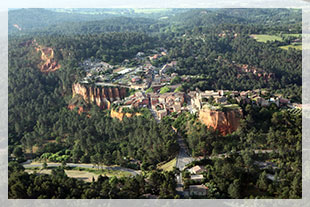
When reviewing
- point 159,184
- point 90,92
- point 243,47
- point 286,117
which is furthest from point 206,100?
point 243,47

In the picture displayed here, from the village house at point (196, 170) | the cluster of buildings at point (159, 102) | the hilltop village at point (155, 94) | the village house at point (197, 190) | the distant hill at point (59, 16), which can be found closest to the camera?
the village house at point (197, 190)

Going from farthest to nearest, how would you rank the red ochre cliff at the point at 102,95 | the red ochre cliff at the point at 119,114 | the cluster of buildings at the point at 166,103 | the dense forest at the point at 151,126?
the red ochre cliff at the point at 102,95 → the red ochre cliff at the point at 119,114 → the cluster of buildings at the point at 166,103 → the dense forest at the point at 151,126

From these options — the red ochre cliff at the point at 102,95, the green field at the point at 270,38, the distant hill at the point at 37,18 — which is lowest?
the red ochre cliff at the point at 102,95

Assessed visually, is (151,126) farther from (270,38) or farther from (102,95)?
(270,38)

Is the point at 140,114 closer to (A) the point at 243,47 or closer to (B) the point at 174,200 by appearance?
(B) the point at 174,200

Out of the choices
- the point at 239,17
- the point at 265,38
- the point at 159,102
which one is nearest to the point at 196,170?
the point at 159,102

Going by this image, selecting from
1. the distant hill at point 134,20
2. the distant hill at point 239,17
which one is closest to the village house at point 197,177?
the distant hill at point 134,20

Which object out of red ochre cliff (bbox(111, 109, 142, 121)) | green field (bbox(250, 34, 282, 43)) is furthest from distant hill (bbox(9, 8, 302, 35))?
red ochre cliff (bbox(111, 109, 142, 121))

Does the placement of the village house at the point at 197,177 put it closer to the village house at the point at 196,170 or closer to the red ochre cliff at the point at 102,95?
the village house at the point at 196,170

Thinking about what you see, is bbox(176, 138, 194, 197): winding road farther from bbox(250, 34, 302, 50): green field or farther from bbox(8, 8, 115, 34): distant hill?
bbox(8, 8, 115, 34): distant hill
